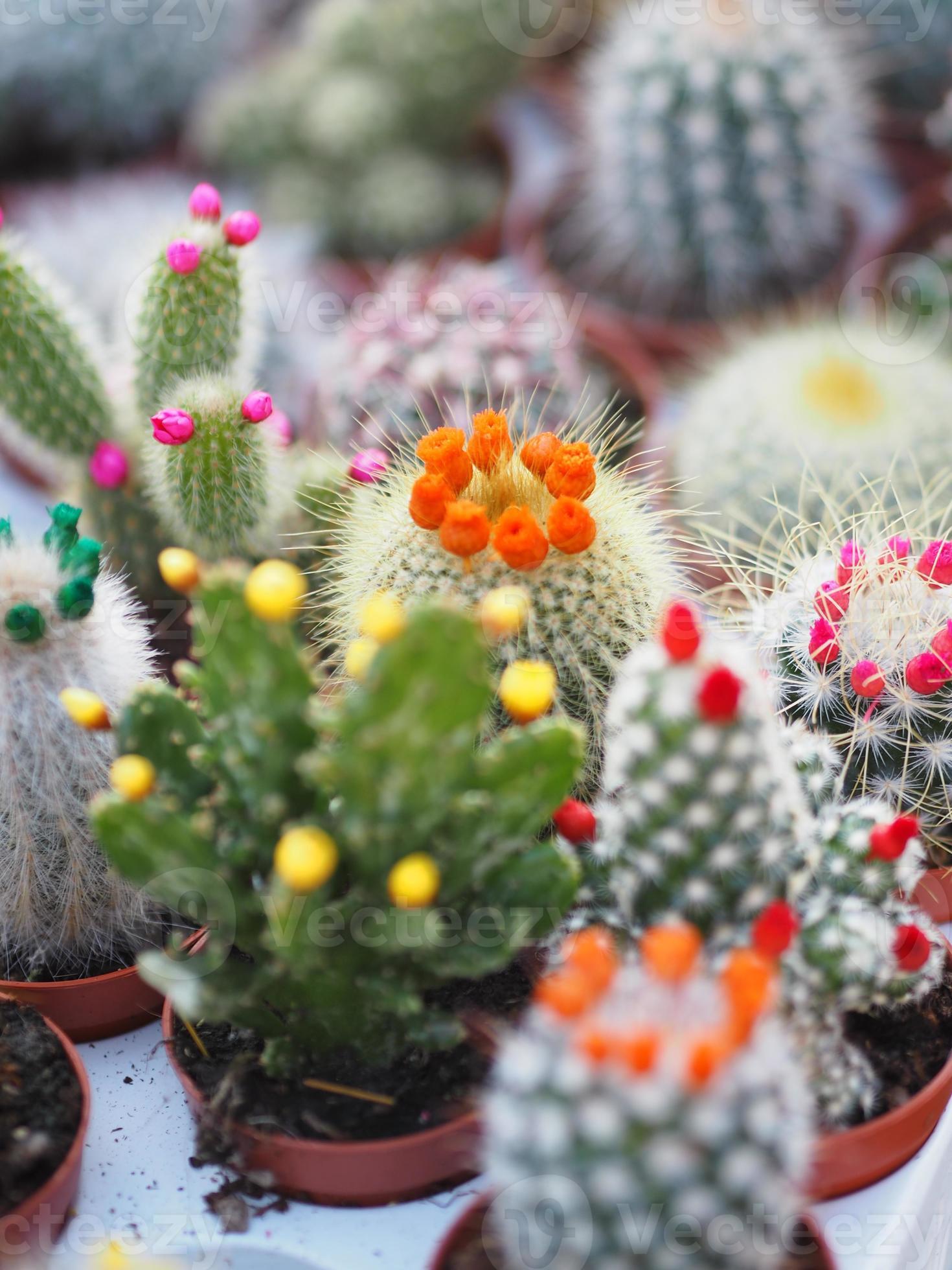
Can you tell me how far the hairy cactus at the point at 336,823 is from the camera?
812 millimetres

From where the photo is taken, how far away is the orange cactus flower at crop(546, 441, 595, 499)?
1106 millimetres

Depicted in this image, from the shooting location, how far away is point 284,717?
87 centimetres

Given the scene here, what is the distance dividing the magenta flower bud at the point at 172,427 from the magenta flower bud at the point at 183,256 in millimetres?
169

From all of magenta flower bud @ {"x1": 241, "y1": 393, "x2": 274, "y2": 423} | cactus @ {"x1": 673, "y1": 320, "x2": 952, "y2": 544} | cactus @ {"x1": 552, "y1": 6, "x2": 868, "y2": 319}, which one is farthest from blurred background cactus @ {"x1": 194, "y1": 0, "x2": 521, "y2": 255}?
magenta flower bud @ {"x1": 241, "y1": 393, "x2": 274, "y2": 423}

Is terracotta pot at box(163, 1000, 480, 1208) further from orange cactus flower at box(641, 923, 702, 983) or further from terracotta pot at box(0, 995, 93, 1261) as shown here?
orange cactus flower at box(641, 923, 702, 983)

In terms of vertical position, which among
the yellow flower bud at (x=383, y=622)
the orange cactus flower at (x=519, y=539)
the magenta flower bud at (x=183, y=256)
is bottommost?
the orange cactus flower at (x=519, y=539)

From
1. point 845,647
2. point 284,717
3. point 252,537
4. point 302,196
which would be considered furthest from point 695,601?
point 302,196

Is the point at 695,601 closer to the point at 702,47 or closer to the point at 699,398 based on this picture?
the point at 699,398

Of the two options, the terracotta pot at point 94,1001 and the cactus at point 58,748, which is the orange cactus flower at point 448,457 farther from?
the terracotta pot at point 94,1001

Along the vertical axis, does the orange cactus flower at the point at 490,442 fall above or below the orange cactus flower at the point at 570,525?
above

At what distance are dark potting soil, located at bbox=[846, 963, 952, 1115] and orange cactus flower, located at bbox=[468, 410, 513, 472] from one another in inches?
24.3

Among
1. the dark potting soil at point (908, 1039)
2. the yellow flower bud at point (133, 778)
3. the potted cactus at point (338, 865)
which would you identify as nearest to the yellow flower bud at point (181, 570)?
the potted cactus at point (338, 865)

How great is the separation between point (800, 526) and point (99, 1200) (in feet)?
3.25

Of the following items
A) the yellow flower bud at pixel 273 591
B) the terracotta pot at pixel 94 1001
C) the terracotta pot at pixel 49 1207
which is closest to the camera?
the yellow flower bud at pixel 273 591
